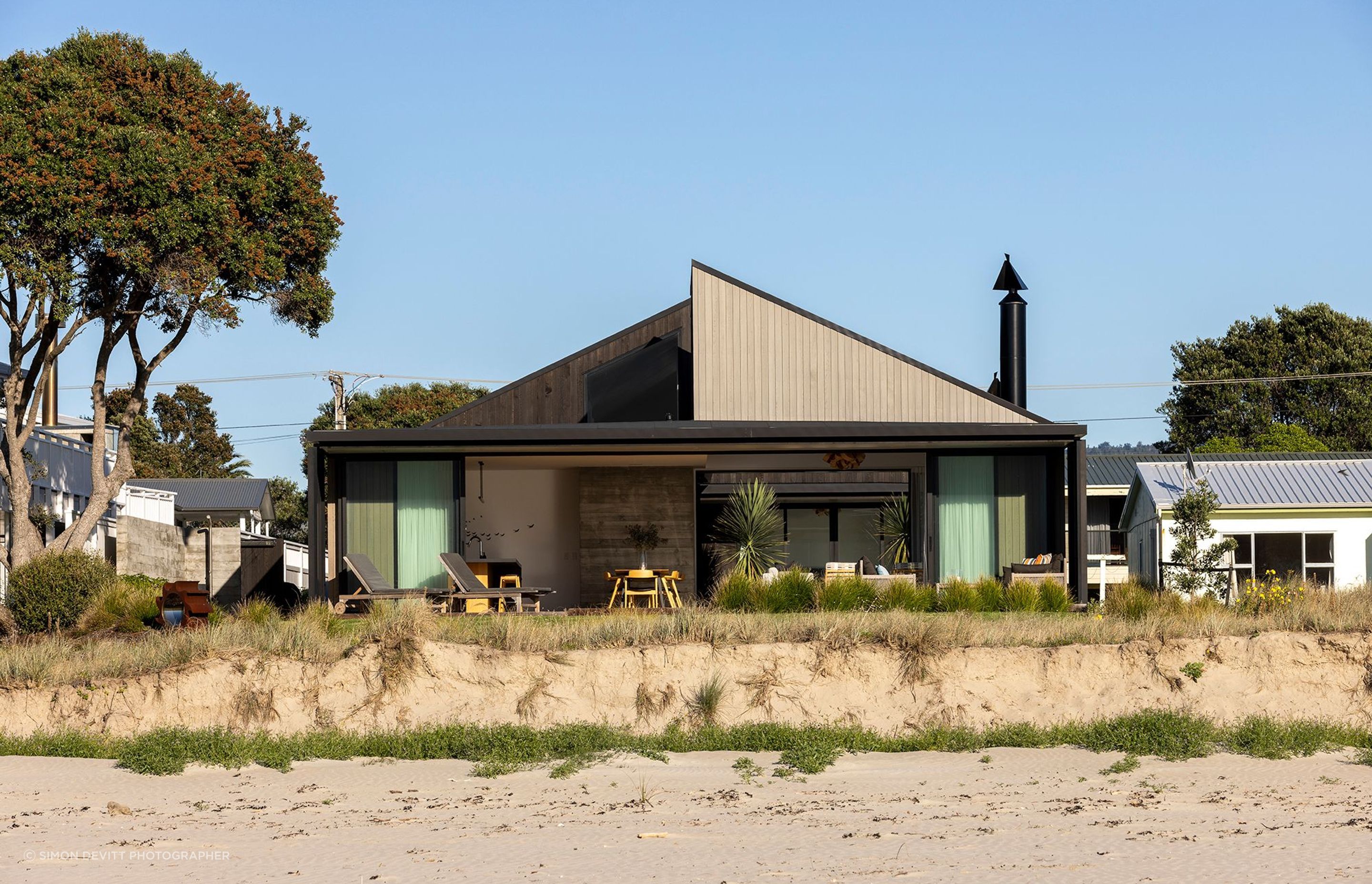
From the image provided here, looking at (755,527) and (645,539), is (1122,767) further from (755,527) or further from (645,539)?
(645,539)

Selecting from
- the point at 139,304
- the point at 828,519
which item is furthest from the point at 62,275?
the point at 828,519

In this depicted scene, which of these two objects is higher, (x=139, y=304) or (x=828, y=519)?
(x=139, y=304)

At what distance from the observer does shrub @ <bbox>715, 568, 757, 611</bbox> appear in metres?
14.9

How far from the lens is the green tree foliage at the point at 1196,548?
795 inches

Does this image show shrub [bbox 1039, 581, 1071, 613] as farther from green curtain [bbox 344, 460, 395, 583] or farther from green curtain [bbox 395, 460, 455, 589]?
green curtain [bbox 344, 460, 395, 583]

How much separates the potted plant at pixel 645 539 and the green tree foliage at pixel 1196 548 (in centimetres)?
770

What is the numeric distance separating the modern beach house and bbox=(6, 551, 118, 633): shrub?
251 cm

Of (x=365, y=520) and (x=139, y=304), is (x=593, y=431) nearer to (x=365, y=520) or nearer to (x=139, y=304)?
(x=365, y=520)

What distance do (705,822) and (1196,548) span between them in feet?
44.5

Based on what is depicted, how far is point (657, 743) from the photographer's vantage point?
11.6 metres

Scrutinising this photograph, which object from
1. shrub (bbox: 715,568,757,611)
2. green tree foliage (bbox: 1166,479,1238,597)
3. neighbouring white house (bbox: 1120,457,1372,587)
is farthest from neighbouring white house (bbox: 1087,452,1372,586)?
shrub (bbox: 715,568,757,611)

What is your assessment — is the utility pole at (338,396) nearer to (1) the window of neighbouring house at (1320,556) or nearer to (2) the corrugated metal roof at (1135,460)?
(2) the corrugated metal roof at (1135,460)

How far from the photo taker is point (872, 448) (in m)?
17.5

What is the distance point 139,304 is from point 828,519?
1680cm
